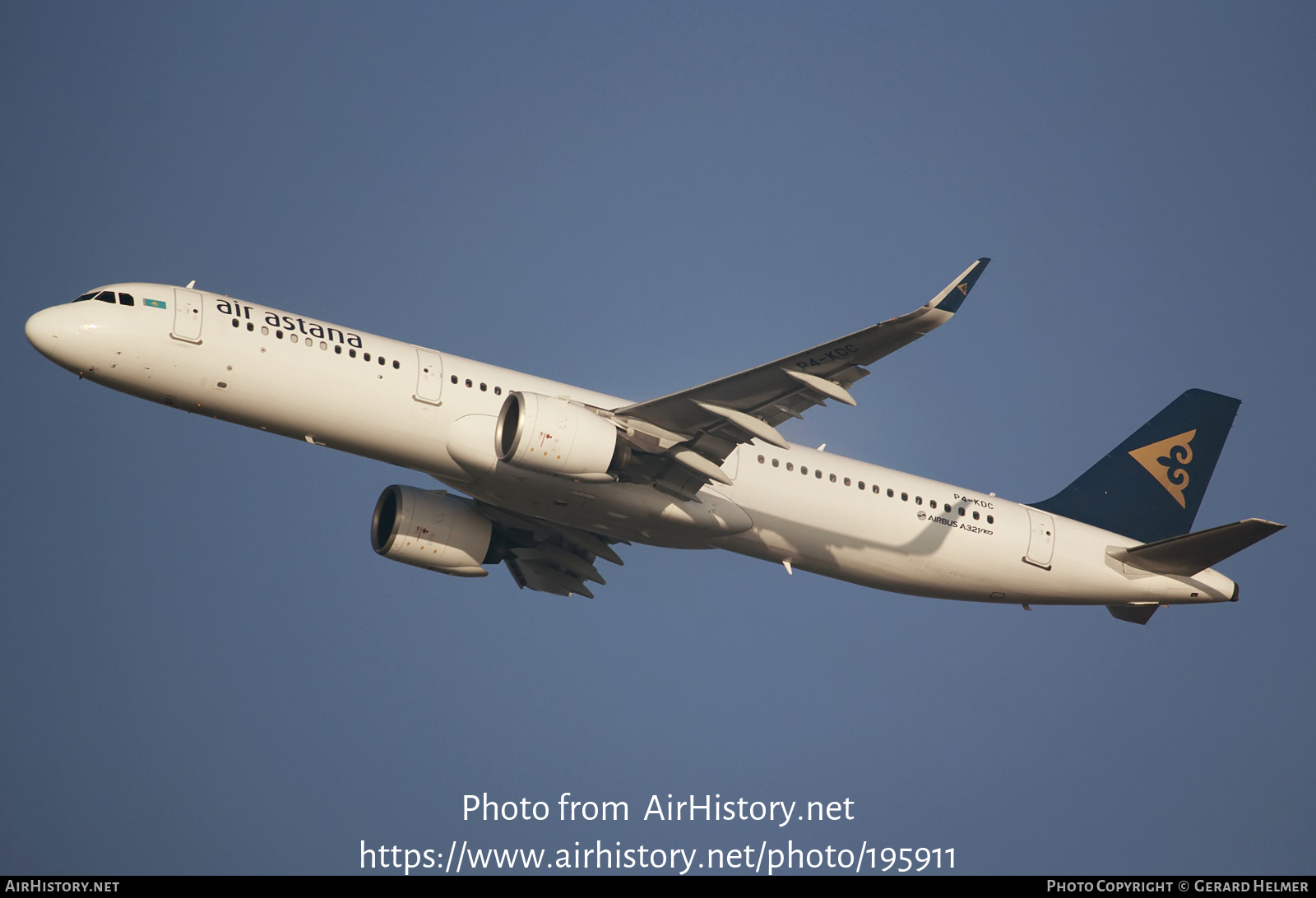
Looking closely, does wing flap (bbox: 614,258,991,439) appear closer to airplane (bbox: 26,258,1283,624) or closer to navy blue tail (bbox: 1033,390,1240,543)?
airplane (bbox: 26,258,1283,624)

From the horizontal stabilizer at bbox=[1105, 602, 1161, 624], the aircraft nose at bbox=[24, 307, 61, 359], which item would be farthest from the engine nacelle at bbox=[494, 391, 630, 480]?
the horizontal stabilizer at bbox=[1105, 602, 1161, 624]

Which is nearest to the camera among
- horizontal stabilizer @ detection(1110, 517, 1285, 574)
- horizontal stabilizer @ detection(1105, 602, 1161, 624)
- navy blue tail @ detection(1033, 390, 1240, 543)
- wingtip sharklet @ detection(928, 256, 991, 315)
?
wingtip sharklet @ detection(928, 256, 991, 315)

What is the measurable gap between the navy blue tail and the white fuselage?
2152 mm

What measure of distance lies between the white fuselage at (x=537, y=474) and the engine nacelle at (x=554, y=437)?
0.90 metres

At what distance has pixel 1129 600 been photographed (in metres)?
36.9

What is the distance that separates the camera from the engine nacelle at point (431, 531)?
36000 mm

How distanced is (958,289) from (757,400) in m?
5.95

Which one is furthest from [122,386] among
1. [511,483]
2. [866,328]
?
[866,328]

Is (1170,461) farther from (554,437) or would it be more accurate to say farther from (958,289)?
(554,437)

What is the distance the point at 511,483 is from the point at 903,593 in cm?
1198

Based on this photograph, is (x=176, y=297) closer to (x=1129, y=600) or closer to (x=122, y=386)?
(x=122, y=386)

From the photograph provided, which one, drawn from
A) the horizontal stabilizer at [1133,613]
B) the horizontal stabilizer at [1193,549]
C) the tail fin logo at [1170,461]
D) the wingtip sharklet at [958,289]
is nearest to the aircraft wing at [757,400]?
the wingtip sharklet at [958,289]

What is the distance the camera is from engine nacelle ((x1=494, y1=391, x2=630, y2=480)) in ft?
96.4

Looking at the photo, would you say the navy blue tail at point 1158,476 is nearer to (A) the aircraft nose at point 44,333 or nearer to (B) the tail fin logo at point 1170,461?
(B) the tail fin logo at point 1170,461
